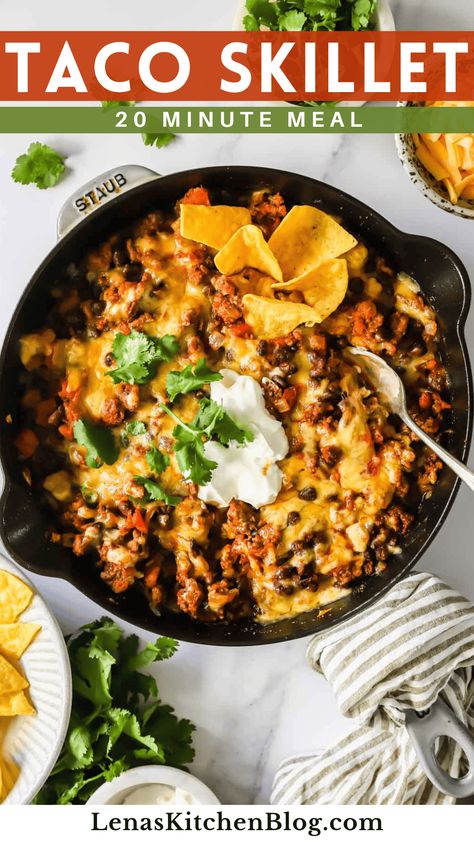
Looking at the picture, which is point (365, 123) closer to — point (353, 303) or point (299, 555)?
point (353, 303)

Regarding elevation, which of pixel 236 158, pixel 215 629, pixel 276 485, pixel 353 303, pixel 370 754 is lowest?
pixel 370 754

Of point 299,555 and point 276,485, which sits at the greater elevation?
point 276,485

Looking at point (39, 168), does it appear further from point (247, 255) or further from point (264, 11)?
point (264, 11)

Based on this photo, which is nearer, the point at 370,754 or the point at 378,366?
the point at 378,366

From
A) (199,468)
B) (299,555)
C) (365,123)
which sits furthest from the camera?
(365,123)

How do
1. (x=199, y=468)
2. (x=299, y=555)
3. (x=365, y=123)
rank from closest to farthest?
1. (x=199, y=468)
2. (x=299, y=555)
3. (x=365, y=123)

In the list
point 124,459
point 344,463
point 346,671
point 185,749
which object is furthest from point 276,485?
point 185,749
